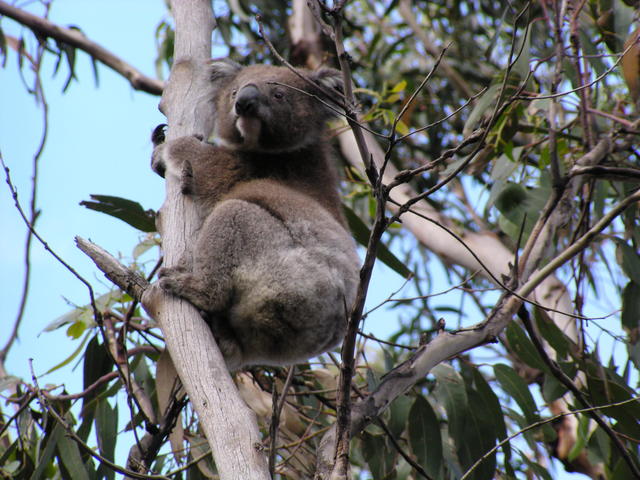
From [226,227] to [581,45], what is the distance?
1.98 m

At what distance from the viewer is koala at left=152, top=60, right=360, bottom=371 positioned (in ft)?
7.30

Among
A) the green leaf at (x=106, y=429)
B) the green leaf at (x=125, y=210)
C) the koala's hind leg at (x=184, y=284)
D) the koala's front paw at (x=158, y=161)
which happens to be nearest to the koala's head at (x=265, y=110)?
the koala's front paw at (x=158, y=161)

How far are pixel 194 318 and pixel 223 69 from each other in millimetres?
1527

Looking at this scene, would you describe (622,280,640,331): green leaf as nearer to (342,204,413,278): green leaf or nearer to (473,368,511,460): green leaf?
(473,368,511,460): green leaf

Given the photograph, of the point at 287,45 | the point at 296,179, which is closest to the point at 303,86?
the point at 296,179

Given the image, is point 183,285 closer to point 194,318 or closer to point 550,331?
point 194,318

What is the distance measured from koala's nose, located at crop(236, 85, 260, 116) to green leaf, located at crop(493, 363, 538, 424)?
4.99 ft

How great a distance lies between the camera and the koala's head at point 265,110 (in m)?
2.88

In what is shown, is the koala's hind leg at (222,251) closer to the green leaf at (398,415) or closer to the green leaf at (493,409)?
the green leaf at (398,415)

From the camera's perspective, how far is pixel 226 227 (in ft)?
7.45

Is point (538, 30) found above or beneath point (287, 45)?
beneath

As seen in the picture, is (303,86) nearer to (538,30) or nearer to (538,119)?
(538,119)

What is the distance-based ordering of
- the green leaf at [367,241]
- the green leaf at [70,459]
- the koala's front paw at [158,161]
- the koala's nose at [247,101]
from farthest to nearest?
1. the green leaf at [367,241]
2. the koala's nose at [247,101]
3. the koala's front paw at [158,161]
4. the green leaf at [70,459]

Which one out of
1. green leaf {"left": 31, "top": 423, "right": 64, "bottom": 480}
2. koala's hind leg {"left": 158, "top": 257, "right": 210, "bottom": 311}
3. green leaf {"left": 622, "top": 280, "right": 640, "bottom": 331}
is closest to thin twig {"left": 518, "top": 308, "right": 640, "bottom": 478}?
green leaf {"left": 622, "top": 280, "right": 640, "bottom": 331}
